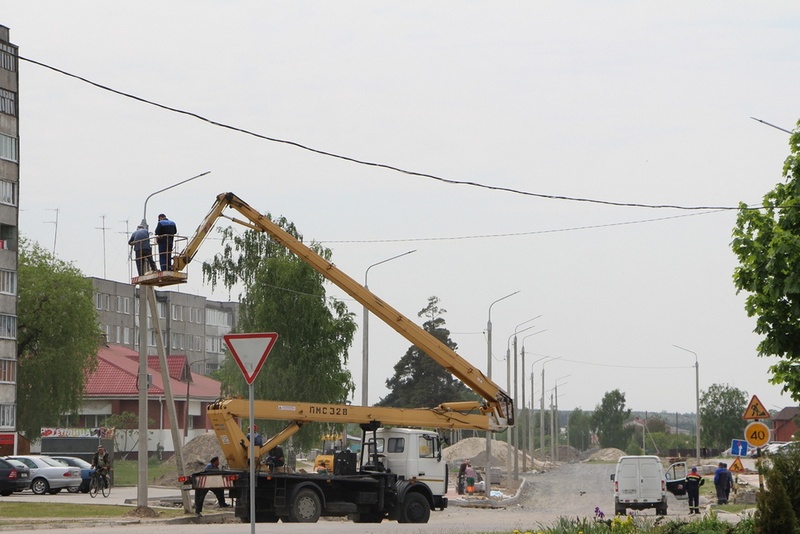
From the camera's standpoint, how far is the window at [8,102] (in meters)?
66.2

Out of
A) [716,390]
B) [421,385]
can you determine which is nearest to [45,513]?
[421,385]

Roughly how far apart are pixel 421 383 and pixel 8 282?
184ft

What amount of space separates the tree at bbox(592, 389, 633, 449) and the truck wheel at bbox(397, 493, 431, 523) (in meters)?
132

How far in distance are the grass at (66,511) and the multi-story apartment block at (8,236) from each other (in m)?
30.8

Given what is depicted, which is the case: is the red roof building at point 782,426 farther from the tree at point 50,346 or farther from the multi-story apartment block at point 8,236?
Answer: the multi-story apartment block at point 8,236

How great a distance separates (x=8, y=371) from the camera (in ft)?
216

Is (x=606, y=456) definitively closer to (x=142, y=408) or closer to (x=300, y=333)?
(x=300, y=333)

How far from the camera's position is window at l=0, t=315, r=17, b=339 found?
6519cm

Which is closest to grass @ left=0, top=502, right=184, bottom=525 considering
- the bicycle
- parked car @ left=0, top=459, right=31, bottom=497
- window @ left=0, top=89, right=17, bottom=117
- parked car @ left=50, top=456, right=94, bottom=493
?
the bicycle

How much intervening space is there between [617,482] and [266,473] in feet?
43.8

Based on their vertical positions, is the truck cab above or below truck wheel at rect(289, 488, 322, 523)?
above

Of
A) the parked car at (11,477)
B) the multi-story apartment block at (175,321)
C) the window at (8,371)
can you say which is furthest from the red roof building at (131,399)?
the parked car at (11,477)

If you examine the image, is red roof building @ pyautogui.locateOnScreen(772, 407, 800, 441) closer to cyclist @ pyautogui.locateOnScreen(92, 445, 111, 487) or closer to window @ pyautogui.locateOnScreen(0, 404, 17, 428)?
window @ pyautogui.locateOnScreen(0, 404, 17, 428)

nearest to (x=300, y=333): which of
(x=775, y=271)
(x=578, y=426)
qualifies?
(x=775, y=271)
